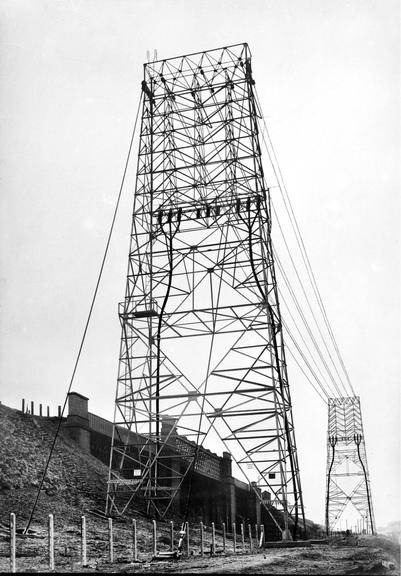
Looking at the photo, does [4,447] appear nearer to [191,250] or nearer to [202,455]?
[191,250]

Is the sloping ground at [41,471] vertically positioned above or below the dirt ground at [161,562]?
above

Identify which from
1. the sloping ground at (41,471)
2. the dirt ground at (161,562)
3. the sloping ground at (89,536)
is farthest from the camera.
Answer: the sloping ground at (41,471)

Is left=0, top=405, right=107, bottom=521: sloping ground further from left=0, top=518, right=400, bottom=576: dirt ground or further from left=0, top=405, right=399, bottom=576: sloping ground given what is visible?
left=0, top=518, right=400, bottom=576: dirt ground

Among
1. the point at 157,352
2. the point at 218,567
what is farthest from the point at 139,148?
the point at 218,567

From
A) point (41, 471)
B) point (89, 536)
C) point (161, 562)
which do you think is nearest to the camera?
point (161, 562)

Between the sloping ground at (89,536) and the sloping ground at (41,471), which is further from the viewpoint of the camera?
the sloping ground at (41,471)

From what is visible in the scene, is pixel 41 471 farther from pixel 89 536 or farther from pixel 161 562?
pixel 161 562

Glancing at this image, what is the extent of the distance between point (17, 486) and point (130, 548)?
6.09 meters

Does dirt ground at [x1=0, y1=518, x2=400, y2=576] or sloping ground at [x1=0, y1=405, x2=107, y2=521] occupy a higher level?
sloping ground at [x1=0, y1=405, x2=107, y2=521]

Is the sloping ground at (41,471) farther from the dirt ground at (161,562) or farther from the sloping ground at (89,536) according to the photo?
the dirt ground at (161,562)

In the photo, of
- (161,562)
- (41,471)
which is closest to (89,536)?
(161,562)

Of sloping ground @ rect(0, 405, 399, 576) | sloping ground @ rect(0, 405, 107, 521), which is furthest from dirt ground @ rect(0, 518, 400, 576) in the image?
sloping ground @ rect(0, 405, 107, 521)

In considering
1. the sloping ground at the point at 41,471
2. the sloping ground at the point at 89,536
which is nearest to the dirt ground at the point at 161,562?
the sloping ground at the point at 89,536

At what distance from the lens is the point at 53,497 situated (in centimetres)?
2408
